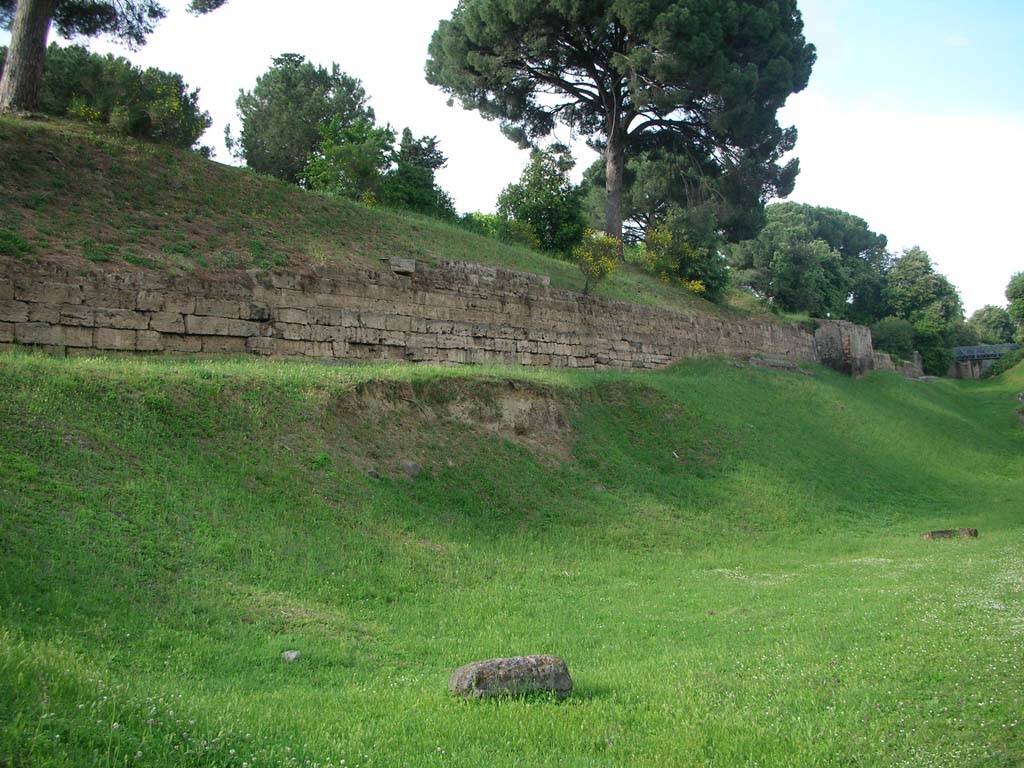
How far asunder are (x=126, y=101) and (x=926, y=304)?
166 ft

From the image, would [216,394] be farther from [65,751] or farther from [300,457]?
[65,751]

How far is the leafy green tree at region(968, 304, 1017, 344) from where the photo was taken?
6769cm

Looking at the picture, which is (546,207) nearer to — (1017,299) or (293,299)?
(293,299)

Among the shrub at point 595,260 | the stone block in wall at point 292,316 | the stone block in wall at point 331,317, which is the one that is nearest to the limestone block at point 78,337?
the stone block in wall at point 292,316

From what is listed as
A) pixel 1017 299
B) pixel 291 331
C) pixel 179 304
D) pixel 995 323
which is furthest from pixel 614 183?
pixel 995 323

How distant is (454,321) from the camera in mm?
18469

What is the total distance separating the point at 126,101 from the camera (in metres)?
18.4

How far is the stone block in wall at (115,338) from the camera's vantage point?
12.7 metres

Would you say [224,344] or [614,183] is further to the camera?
[614,183]

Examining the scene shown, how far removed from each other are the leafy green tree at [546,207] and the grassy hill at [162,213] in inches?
307

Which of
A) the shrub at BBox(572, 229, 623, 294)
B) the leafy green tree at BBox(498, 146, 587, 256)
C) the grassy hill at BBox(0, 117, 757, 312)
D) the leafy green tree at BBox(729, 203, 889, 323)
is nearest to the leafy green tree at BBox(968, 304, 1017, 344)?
the leafy green tree at BBox(729, 203, 889, 323)

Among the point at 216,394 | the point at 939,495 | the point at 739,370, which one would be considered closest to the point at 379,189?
the point at 739,370

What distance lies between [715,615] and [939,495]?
13.3 metres

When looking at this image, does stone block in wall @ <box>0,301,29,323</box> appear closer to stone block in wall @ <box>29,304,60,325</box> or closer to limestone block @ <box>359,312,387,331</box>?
stone block in wall @ <box>29,304,60,325</box>
